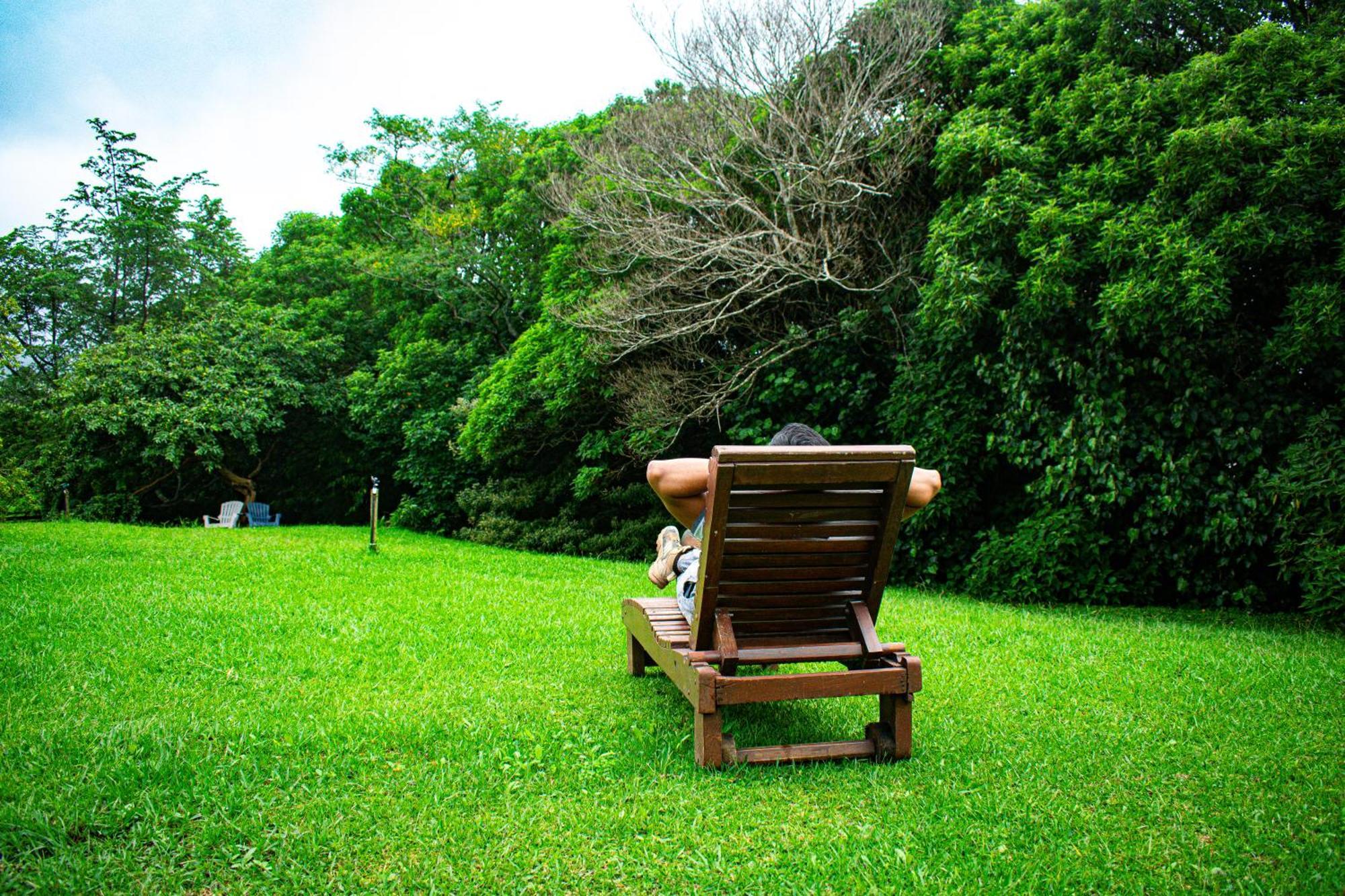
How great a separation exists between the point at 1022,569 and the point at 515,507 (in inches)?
326

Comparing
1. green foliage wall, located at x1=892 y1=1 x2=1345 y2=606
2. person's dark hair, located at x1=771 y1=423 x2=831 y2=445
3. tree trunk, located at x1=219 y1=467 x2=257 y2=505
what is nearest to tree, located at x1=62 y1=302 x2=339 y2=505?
tree trunk, located at x1=219 y1=467 x2=257 y2=505

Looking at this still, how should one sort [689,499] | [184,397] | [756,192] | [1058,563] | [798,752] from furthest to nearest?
[184,397] < [756,192] < [1058,563] < [689,499] < [798,752]

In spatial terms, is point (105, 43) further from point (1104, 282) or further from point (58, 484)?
point (58, 484)

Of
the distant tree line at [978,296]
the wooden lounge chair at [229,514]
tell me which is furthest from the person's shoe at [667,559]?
the wooden lounge chair at [229,514]

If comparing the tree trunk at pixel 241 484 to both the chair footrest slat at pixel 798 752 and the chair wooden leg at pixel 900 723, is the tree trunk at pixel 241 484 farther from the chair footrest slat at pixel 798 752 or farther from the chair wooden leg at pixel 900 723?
the chair wooden leg at pixel 900 723

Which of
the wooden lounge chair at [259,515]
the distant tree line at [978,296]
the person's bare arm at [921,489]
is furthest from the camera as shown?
the wooden lounge chair at [259,515]

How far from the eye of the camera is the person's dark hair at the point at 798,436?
12.3ft

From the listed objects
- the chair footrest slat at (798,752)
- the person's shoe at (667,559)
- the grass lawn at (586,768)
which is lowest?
the grass lawn at (586,768)

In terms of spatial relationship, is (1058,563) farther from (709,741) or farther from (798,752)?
(709,741)

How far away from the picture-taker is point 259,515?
20.5 metres

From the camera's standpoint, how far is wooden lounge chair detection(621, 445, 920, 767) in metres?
2.94

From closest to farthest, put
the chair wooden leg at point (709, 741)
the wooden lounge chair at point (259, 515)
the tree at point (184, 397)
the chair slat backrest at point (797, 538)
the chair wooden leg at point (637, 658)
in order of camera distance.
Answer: the chair slat backrest at point (797, 538) < the chair wooden leg at point (709, 741) < the chair wooden leg at point (637, 658) < the tree at point (184, 397) < the wooden lounge chair at point (259, 515)

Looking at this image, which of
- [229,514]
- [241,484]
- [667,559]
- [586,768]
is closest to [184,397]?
[229,514]

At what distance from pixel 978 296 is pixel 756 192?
3.77 meters
